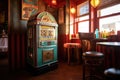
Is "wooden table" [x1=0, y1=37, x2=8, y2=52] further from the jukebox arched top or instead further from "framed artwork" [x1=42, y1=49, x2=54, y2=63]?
"framed artwork" [x1=42, y1=49, x2=54, y2=63]

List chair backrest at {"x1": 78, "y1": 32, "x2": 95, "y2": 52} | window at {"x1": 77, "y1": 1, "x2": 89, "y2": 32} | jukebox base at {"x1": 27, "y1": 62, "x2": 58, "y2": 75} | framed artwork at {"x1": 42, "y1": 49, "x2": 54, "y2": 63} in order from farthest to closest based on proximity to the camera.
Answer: window at {"x1": 77, "y1": 1, "x2": 89, "y2": 32} < framed artwork at {"x1": 42, "y1": 49, "x2": 54, "y2": 63} < jukebox base at {"x1": 27, "y1": 62, "x2": 58, "y2": 75} < chair backrest at {"x1": 78, "y1": 32, "x2": 95, "y2": 52}

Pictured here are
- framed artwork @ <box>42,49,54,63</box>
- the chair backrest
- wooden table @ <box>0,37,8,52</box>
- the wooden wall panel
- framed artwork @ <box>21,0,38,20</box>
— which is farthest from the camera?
wooden table @ <box>0,37,8,52</box>

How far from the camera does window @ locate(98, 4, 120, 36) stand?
9.84 ft

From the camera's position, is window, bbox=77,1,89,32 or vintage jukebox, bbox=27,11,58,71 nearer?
vintage jukebox, bbox=27,11,58,71

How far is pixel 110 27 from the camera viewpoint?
128 inches

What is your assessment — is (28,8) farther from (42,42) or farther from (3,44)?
(3,44)

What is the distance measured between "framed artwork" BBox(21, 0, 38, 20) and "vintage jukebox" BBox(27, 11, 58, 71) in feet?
1.92

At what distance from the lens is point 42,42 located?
3053mm

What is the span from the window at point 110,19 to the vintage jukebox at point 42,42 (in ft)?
5.23

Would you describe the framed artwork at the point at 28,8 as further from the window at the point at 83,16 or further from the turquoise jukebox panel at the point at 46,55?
the window at the point at 83,16

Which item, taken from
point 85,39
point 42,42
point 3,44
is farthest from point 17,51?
point 3,44

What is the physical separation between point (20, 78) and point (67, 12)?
3.28 metres

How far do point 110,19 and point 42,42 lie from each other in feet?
7.21

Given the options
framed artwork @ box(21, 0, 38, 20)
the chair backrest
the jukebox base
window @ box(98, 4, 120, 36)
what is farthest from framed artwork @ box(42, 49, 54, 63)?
window @ box(98, 4, 120, 36)
